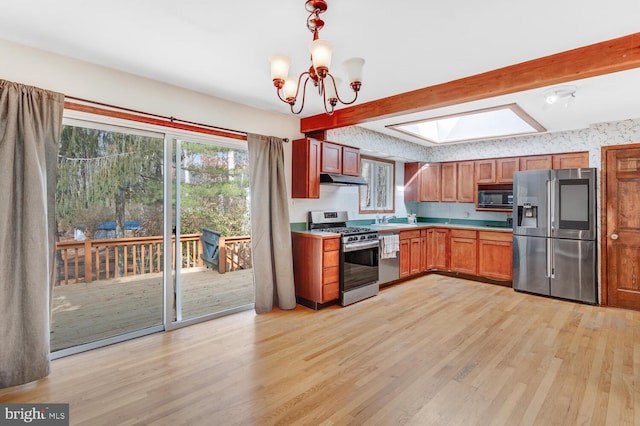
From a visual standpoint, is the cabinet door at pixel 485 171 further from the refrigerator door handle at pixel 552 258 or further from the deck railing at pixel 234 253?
the deck railing at pixel 234 253

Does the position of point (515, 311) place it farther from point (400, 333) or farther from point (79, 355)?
point (79, 355)

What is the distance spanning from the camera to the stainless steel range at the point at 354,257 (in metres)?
4.10

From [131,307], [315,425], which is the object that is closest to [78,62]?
[131,307]

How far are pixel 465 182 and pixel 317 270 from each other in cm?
348

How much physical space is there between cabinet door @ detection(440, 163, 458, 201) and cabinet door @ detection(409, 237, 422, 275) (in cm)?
112

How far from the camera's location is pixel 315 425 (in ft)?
6.21

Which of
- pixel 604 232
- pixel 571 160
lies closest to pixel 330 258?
pixel 604 232

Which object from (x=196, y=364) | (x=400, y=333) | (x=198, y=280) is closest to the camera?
(x=196, y=364)

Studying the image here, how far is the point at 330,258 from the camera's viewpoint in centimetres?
401

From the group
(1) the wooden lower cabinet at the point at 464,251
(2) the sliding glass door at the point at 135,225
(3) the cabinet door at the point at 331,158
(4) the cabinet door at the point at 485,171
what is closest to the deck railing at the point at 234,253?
(2) the sliding glass door at the point at 135,225

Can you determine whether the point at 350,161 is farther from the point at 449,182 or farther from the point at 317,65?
the point at 317,65

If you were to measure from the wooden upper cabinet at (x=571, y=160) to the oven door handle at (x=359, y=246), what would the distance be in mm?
3050

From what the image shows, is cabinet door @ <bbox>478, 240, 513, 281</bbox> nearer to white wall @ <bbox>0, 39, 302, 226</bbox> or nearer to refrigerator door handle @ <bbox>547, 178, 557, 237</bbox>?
refrigerator door handle @ <bbox>547, 178, 557, 237</bbox>

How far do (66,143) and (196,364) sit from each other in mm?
2165
